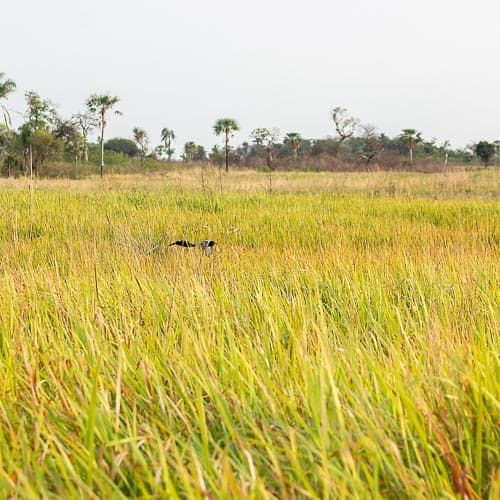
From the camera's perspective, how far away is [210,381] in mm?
1143

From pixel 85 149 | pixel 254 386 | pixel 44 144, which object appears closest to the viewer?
pixel 254 386

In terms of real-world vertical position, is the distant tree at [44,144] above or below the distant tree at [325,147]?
below

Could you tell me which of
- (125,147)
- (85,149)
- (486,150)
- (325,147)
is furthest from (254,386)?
(125,147)

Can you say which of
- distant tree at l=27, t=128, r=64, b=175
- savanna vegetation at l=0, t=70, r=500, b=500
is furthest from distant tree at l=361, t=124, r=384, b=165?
savanna vegetation at l=0, t=70, r=500, b=500

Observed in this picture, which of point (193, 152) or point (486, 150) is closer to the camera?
point (486, 150)

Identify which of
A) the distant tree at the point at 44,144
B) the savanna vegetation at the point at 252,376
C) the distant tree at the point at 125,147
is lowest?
the savanna vegetation at the point at 252,376

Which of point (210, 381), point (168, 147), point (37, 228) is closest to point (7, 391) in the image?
point (210, 381)

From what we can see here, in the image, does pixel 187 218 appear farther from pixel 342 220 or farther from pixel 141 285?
pixel 141 285

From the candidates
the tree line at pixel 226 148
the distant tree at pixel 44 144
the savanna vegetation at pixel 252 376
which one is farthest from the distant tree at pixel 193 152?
the savanna vegetation at pixel 252 376

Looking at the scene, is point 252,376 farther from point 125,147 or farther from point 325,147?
point 125,147

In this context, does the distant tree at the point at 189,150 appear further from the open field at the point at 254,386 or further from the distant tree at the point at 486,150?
the open field at the point at 254,386

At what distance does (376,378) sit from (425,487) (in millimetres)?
324

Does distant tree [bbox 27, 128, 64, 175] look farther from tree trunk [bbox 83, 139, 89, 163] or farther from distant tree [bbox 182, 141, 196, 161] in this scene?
distant tree [bbox 182, 141, 196, 161]

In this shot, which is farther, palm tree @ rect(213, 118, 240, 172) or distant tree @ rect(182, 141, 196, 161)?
distant tree @ rect(182, 141, 196, 161)
